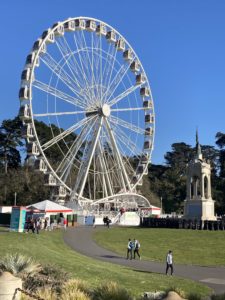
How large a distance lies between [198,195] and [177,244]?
2405 cm

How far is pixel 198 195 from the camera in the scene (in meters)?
59.2

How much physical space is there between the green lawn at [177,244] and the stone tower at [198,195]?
1135 cm

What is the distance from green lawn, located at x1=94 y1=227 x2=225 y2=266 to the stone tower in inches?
447

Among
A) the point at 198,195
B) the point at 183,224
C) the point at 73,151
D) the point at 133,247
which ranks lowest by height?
the point at 133,247

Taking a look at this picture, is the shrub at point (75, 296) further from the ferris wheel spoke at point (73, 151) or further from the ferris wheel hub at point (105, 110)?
the ferris wheel hub at point (105, 110)

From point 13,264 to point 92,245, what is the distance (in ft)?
73.2

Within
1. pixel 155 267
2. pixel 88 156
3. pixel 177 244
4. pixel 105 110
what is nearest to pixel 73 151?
pixel 88 156

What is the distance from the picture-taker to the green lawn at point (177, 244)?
1190 inches

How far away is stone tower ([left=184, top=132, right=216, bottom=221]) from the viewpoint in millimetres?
54844

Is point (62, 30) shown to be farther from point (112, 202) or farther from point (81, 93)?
point (112, 202)

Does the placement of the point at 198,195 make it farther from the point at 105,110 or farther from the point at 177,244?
the point at 177,244

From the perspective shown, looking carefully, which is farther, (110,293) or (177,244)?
(177,244)

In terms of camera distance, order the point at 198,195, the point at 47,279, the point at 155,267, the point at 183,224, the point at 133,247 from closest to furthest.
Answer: the point at 47,279 → the point at 155,267 → the point at 133,247 → the point at 183,224 → the point at 198,195

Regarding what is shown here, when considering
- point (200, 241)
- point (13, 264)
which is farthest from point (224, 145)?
point (13, 264)
